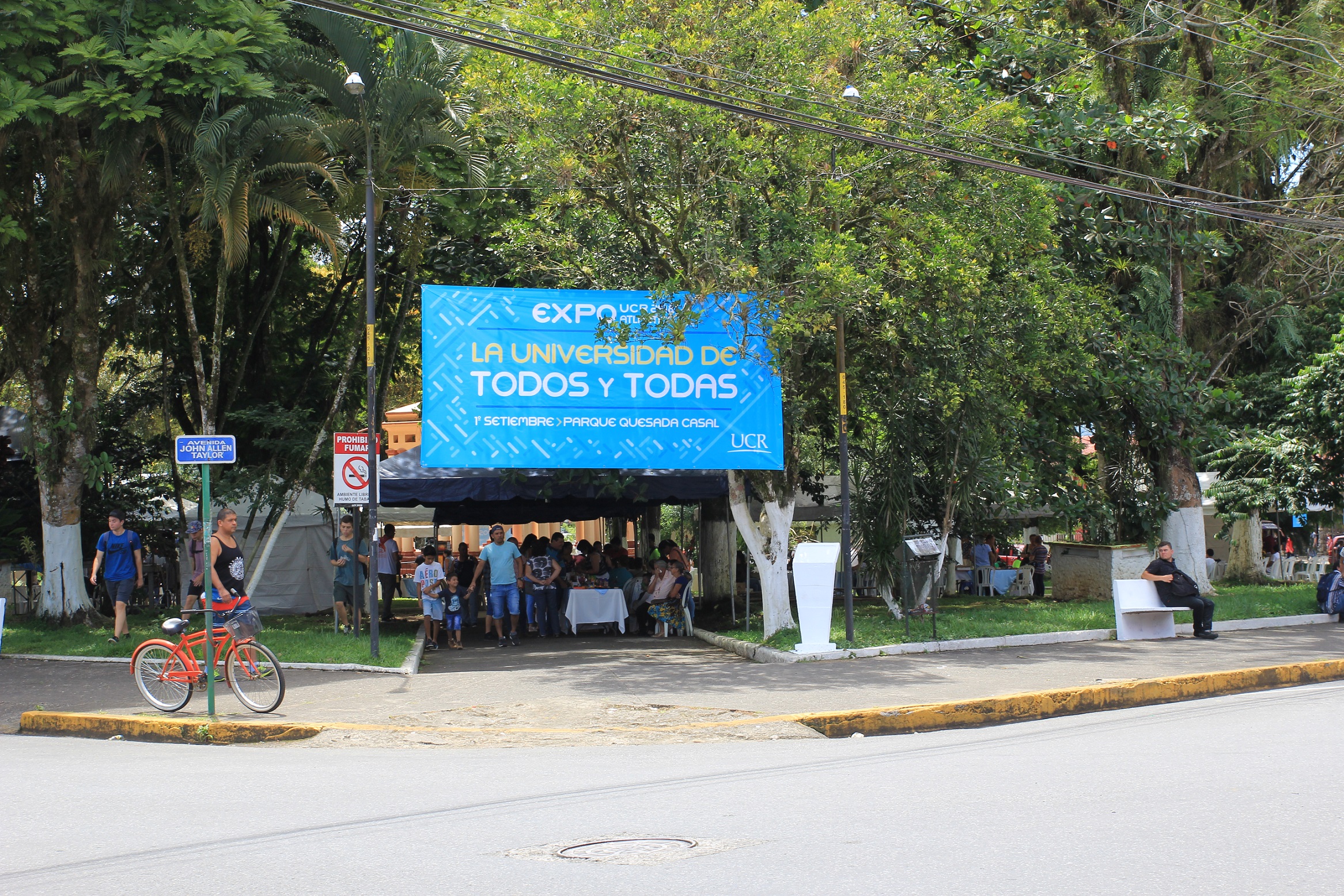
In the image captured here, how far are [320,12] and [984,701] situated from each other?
13263mm

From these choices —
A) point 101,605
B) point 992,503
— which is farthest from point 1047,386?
point 101,605

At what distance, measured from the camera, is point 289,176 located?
693 inches

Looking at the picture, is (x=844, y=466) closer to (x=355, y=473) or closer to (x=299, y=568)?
(x=355, y=473)

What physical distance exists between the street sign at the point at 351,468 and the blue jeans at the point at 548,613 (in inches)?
221

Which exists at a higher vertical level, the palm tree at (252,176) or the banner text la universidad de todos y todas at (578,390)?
the palm tree at (252,176)

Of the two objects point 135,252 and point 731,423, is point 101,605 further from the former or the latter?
point 731,423

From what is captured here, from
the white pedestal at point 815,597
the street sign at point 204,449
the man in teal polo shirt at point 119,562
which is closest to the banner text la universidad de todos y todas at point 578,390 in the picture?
the white pedestal at point 815,597

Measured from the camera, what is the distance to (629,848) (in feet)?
19.2

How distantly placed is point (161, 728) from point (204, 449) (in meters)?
2.51

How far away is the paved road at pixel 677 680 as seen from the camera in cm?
1135

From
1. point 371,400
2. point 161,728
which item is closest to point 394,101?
point 371,400

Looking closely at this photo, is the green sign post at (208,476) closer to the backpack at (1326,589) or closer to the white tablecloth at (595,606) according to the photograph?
the white tablecloth at (595,606)

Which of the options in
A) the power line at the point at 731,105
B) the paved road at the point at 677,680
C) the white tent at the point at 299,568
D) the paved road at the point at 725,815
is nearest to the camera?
the paved road at the point at 725,815

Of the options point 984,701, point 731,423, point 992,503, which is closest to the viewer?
point 984,701
